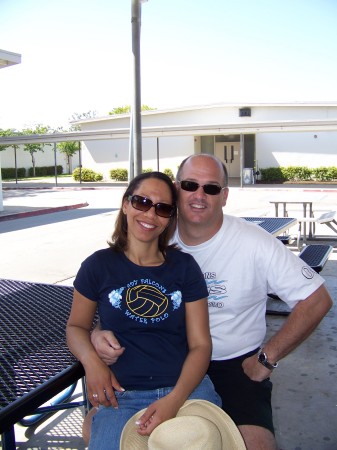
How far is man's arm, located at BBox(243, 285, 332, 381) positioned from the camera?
7.72 ft

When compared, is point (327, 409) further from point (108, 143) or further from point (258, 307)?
point (108, 143)

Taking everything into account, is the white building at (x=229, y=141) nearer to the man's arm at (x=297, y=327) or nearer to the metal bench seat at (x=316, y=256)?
the metal bench seat at (x=316, y=256)

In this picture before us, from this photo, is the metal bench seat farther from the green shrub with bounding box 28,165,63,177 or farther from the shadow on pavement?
the green shrub with bounding box 28,165,63,177

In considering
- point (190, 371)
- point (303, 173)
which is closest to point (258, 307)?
point (190, 371)

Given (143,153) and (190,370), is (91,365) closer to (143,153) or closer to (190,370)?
(190,370)

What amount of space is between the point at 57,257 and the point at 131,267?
6893 millimetres

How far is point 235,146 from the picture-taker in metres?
35.1

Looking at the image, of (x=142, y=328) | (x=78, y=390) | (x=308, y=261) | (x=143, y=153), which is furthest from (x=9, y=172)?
(x=142, y=328)

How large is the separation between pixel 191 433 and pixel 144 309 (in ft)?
1.94

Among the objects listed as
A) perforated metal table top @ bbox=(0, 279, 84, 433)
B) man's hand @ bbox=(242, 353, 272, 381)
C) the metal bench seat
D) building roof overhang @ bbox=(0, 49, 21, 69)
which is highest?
building roof overhang @ bbox=(0, 49, 21, 69)

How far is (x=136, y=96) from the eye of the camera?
6.71 metres

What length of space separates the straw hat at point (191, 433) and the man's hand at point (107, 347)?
0.26 m

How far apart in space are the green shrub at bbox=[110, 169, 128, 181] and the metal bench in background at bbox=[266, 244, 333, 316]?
30.6m

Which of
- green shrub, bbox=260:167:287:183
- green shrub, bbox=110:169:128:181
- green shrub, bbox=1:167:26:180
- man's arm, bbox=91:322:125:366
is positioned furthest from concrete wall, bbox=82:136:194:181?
man's arm, bbox=91:322:125:366
